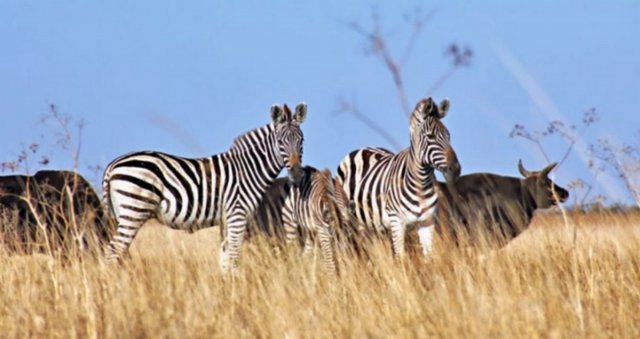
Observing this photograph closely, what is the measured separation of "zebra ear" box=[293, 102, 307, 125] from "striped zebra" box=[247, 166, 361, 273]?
568 mm

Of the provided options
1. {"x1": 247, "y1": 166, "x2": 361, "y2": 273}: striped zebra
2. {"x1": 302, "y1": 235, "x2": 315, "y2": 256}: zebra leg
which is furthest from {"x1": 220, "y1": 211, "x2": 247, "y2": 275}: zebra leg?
{"x1": 302, "y1": 235, "x2": 315, "y2": 256}: zebra leg

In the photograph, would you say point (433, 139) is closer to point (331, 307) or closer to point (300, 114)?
point (300, 114)

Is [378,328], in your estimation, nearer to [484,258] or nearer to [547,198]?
[484,258]

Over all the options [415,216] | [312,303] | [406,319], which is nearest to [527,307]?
[406,319]

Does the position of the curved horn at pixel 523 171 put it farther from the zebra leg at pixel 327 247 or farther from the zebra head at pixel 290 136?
the zebra leg at pixel 327 247

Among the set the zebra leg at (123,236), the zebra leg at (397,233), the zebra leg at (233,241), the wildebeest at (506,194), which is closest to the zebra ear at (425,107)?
the zebra leg at (397,233)

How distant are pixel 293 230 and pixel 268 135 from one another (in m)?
1.01

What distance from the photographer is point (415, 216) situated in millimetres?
11359

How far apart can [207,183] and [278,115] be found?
99 centimetres

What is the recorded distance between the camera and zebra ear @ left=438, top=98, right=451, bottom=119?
11.4 m

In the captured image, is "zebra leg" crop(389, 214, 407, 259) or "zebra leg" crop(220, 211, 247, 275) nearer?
"zebra leg" crop(220, 211, 247, 275)

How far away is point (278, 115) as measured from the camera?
12.3 m

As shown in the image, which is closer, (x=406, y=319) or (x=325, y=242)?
(x=406, y=319)

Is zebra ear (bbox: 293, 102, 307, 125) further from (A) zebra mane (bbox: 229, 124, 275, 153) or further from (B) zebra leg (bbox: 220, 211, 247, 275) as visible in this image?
(B) zebra leg (bbox: 220, 211, 247, 275)
